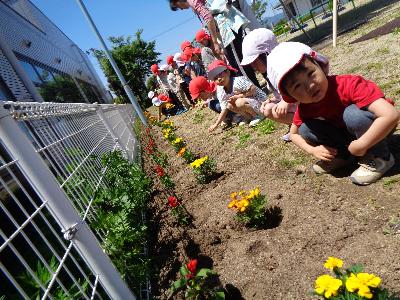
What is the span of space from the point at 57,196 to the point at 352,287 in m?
1.56

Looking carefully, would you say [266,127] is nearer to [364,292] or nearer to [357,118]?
[357,118]

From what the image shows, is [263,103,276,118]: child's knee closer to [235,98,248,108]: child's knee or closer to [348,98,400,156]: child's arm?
[235,98,248,108]: child's knee

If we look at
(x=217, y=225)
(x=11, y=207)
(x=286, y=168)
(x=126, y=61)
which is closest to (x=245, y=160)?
(x=286, y=168)

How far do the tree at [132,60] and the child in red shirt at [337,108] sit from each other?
118 ft

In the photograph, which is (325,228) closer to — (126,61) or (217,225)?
(217,225)

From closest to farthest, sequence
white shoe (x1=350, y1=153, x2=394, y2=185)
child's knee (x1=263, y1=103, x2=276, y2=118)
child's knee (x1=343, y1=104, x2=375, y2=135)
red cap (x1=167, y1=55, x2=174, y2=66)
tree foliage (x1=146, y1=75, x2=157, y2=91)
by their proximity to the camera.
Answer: child's knee (x1=343, y1=104, x2=375, y2=135), white shoe (x1=350, y1=153, x2=394, y2=185), child's knee (x1=263, y1=103, x2=276, y2=118), red cap (x1=167, y1=55, x2=174, y2=66), tree foliage (x1=146, y1=75, x2=157, y2=91)

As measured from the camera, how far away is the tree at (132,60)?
129ft

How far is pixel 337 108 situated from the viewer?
2.58 m

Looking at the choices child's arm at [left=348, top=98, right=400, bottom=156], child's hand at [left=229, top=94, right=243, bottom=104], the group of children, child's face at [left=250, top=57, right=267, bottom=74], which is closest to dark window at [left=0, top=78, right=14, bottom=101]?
child's hand at [left=229, top=94, right=243, bottom=104]

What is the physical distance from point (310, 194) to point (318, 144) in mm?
417

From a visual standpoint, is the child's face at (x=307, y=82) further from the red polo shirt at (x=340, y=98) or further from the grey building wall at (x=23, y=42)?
the grey building wall at (x=23, y=42)

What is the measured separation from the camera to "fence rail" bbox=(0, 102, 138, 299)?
6.35ft

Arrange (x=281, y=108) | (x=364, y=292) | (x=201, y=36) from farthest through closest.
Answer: (x=201, y=36), (x=281, y=108), (x=364, y=292)

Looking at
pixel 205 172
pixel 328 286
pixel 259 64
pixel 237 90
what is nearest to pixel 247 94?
pixel 237 90
